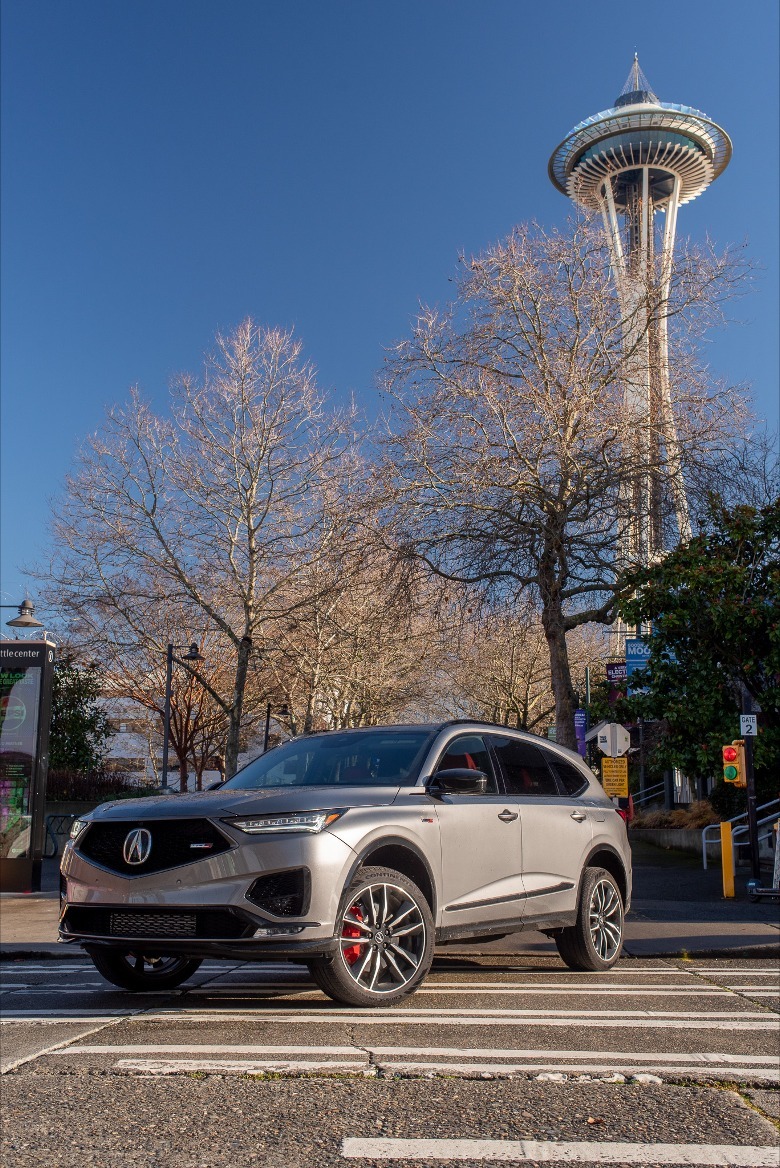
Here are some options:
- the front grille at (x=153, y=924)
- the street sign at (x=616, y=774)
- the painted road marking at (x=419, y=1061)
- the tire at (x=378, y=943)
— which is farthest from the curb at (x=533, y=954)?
the street sign at (x=616, y=774)

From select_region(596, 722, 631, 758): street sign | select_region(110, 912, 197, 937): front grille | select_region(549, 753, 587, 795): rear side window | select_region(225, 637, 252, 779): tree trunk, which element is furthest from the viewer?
select_region(225, 637, 252, 779): tree trunk

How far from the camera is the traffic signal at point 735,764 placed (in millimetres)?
16062

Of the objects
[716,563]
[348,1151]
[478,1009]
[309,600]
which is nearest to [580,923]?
[478,1009]

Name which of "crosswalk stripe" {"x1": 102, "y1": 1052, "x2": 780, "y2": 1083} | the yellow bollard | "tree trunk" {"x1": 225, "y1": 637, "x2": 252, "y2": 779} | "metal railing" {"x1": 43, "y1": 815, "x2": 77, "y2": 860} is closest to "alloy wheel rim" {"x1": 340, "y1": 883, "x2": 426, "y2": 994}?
"crosswalk stripe" {"x1": 102, "y1": 1052, "x2": 780, "y2": 1083}

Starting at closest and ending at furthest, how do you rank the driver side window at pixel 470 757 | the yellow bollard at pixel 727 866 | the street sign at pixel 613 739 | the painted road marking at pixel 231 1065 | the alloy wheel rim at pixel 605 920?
the painted road marking at pixel 231 1065 < the driver side window at pixel 470 757 < the alloy wheel rim at pixel 605 920 < the yellow bollard at pixel 727 866 < the street sign at pixel 613 739

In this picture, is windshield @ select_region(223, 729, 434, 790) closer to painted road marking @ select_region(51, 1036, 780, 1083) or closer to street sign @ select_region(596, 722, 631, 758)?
painted road marking @ select_region(51, 1036, 780, 1083)

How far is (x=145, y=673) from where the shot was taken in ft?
148

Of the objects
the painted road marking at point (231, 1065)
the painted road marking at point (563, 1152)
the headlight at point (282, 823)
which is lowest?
the painted road marking at point (563, 1152)

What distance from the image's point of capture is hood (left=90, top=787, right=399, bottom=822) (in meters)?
6.20

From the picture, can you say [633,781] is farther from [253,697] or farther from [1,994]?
[1,994]

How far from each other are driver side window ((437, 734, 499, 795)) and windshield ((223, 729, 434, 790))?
0.18 metres

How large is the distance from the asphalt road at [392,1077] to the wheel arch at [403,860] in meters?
0.69

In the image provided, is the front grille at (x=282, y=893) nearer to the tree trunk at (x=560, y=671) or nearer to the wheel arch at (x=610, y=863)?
the wheel arch at (x=610, y=863)

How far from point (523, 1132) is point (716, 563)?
60.0 ft
